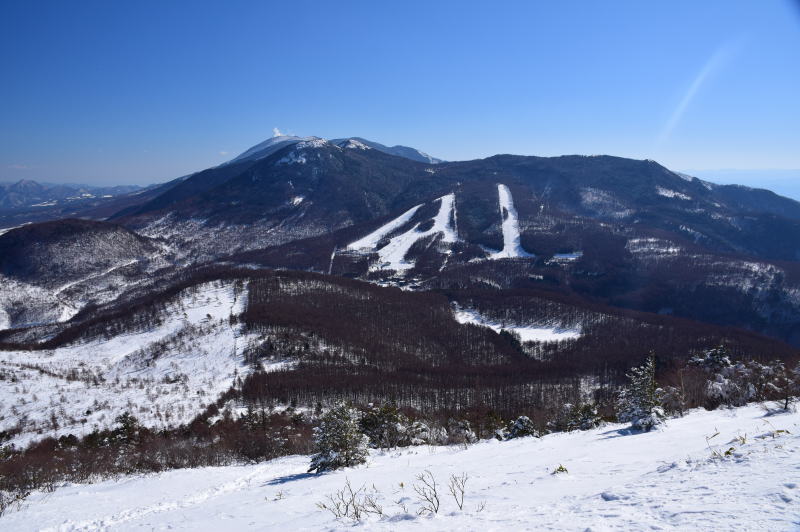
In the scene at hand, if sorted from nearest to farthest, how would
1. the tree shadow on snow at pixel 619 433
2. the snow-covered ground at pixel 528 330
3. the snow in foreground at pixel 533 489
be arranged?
the snow in foreground at pixel 533 489, the tree shadow on snow at pixel 619 433, the snow-covered ground at pixel 528 330

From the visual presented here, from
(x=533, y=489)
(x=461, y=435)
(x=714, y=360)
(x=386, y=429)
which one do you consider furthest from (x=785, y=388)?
(x=714, y=360)

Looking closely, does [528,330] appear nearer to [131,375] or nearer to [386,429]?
[131,375]

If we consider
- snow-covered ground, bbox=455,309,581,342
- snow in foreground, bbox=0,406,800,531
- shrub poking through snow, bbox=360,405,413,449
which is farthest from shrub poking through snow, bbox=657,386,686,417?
snow-covered ground, bbox=455,309,581,342

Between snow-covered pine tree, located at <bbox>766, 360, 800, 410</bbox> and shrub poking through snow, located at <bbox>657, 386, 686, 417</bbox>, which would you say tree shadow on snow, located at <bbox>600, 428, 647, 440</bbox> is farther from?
snow-covered pine tree, located at <bbox>766, 360, 800, 410</bbox>

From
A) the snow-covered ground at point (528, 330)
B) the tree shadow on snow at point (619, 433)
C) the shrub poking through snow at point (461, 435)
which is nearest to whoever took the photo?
the tree shadow on snow at point (619, 433)

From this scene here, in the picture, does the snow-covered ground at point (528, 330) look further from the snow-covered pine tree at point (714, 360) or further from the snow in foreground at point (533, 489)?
the snow in foreground at point (533, 489)

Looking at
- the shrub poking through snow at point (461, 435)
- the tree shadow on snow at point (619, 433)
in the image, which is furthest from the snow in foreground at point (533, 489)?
the shrub poking through snow at point (461, 435)
